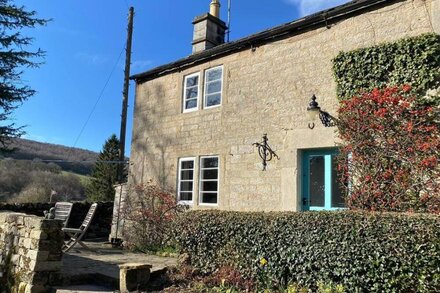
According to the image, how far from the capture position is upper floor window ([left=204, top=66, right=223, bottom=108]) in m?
11.8

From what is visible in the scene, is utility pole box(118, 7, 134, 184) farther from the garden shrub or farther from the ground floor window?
the ground floor window

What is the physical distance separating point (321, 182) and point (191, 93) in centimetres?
535

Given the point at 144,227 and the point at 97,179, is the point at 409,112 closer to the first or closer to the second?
the point at 144,227

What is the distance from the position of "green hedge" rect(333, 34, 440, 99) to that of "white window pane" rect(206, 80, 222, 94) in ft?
12.5

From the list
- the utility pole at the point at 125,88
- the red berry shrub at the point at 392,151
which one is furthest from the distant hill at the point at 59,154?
the red berry shrub at the point at 392,151

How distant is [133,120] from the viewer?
1448 cm

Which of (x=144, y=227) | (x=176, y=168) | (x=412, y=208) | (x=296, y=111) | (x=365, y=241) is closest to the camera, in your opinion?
(x=365, y=241)

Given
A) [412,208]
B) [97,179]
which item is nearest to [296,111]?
[412,208]

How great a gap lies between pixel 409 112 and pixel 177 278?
527cm

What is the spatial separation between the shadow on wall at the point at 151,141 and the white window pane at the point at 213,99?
5.71 ft

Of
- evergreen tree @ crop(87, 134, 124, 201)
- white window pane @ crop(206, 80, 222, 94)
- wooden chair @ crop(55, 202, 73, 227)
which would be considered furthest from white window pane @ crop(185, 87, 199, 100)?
evergreen tree @ crop(87, 134, 124, 201)

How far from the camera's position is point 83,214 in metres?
16.2

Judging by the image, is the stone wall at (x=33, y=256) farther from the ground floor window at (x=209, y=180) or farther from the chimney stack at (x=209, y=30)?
the chimney stack at (x=209, y=30)

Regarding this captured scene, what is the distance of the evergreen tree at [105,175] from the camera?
96.5 feet
